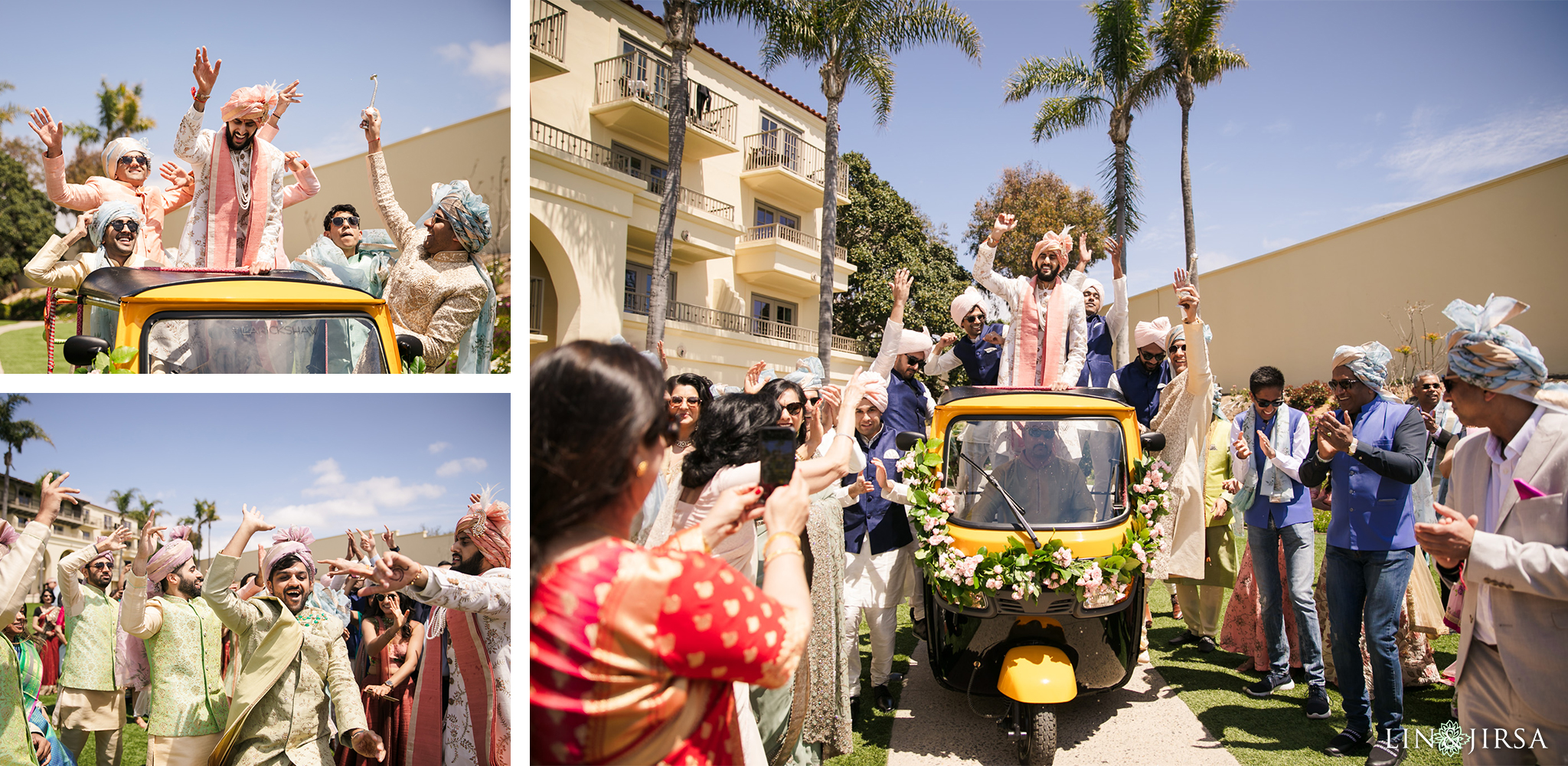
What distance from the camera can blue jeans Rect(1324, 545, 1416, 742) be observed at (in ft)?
12.4

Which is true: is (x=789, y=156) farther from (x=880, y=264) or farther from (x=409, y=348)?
(x=409, y=348)

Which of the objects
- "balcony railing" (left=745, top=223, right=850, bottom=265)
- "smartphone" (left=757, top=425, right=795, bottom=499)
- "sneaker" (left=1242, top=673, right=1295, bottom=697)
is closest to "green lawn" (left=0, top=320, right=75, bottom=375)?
"smartphone" (left=757, top=425, right=795, bottom=499)

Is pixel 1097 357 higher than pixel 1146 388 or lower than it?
higher

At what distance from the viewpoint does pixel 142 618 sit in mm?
2643

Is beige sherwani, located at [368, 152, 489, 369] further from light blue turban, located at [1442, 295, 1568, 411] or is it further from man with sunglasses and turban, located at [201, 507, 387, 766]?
light blue turban, located at [1442, 295, 1568, 411]

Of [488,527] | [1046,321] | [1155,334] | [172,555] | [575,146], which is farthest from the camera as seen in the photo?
[575,146]

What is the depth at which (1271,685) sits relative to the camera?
4.92 meters

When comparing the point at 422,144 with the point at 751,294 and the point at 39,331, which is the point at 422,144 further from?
the point at 751,294

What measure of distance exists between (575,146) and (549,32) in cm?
223

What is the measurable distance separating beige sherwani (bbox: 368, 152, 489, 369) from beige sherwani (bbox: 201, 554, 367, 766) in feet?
3.88

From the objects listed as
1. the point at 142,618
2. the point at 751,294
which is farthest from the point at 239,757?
the point at 751,294

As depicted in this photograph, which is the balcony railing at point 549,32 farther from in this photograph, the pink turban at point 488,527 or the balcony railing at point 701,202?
the pink turban at point 488,527

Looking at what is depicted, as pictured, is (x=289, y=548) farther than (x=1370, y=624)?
No

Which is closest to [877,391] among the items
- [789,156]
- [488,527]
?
[488,527]
